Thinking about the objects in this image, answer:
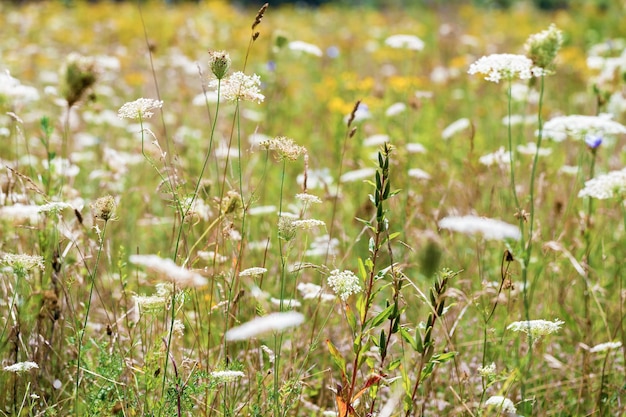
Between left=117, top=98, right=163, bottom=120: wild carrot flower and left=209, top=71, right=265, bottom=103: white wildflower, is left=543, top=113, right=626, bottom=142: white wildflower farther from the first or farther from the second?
left=117, top=98, right=163, bottom=120: wild carrot flower

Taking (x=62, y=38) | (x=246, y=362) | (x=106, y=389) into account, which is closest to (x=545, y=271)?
(x=246, y=362)

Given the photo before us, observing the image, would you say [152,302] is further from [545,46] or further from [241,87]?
[545,46]

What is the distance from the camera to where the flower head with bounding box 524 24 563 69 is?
1665 mm

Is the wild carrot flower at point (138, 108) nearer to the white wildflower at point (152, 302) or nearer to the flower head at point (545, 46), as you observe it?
the white wildflower at point (152, 302)

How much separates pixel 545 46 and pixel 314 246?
0.95 metres

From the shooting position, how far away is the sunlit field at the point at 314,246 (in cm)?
145

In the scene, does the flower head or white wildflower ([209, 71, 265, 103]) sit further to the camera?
the flower head

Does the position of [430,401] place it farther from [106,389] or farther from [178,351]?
[106,389]

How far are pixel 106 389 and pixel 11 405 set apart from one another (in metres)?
0.31

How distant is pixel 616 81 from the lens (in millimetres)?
3557

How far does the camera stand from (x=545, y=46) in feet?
5.48

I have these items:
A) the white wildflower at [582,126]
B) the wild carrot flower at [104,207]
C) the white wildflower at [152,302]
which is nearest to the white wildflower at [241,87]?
the wild carrot flower at [104,207]

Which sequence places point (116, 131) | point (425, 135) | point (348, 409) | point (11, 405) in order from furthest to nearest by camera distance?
point (116, 131), point (425, 135), point (11, 405), point (348, 409)

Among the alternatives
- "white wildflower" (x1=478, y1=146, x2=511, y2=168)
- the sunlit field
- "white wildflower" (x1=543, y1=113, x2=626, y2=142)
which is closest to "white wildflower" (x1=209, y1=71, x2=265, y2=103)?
the sunlit field
